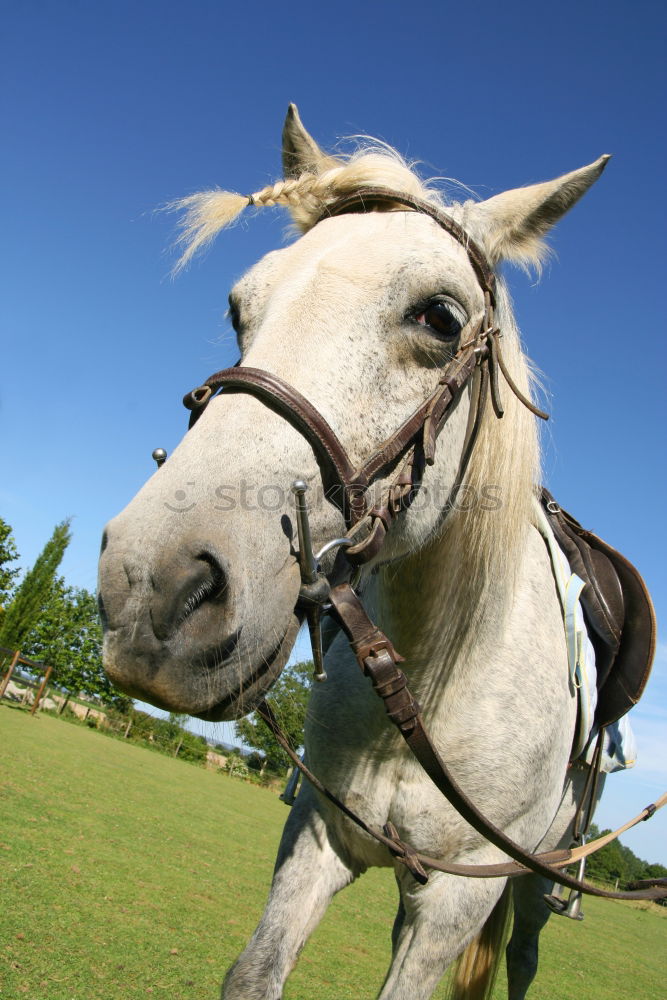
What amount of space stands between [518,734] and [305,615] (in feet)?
4.08

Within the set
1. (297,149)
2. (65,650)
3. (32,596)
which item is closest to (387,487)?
(297,149)

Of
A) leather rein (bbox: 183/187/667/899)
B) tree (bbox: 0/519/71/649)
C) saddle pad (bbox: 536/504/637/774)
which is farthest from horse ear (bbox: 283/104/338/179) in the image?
tree (bbox: 0/519/71/649)

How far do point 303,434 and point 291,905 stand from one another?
1.79 metres

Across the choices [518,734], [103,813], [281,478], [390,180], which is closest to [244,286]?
[390,180]

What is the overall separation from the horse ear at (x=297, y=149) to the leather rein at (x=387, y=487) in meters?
0.60

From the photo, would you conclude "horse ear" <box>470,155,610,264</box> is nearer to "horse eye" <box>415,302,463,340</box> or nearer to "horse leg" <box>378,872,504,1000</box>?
"horse eye" <box>415,302,463,340</box>

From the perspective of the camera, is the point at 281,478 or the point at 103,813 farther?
the point at 103,813

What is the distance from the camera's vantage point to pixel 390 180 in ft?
7.36

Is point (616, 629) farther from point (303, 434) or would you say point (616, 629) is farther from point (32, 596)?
point (32, 596)

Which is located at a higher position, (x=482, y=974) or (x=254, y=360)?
(x=254, y=360)

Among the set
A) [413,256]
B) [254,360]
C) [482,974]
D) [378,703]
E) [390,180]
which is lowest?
[482,974]

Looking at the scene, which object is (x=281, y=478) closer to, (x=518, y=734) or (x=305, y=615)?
(x=305, y=615)

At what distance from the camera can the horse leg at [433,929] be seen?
7.23 feet

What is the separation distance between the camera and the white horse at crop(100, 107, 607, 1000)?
1350mm
